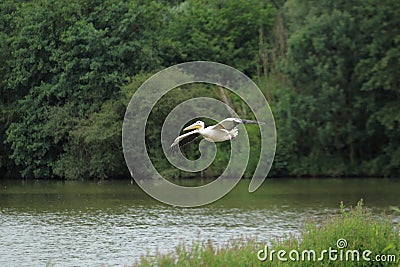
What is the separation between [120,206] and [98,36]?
458 inches

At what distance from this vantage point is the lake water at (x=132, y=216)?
2103cm

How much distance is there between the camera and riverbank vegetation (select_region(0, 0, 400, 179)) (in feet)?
127

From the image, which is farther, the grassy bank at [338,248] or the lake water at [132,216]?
the lake water at [132,216]

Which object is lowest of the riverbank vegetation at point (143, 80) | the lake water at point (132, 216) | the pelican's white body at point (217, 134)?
the lake water at point (132, 216)

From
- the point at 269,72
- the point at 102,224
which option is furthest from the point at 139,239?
the point at 269,72

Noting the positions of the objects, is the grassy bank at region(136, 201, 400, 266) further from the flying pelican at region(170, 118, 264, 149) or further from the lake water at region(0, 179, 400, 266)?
the lake water at region(0, 179, 400, 266)
